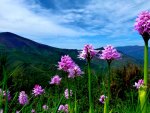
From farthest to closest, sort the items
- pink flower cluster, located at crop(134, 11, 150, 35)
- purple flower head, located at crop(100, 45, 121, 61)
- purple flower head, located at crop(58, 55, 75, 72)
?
purple flower head, located at crop(58, 55, 75, 72) → purple flower head, located at crop(100, 45, 121, 61) → pink flower cluster, located at crop(134, 11, 150, 35)

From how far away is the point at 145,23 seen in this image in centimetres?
364

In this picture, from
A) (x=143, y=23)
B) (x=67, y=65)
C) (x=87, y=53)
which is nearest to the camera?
(x=143, y=23)

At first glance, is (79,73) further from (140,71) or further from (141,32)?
(140,71)

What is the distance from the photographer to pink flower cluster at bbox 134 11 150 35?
3547mm

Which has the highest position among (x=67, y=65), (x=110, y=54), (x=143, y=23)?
(x=143, y=23)

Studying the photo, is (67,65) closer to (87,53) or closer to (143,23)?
(87,53)

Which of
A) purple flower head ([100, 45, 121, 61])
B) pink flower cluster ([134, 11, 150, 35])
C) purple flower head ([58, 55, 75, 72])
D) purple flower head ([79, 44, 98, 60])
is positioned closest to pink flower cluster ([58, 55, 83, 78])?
purple flower head ([58, 55, 75, 72])

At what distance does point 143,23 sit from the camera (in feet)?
12.0

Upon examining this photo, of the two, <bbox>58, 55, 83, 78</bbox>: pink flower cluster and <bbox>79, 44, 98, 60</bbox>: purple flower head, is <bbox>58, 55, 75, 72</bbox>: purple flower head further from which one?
<bbox>79, 44, 98, 60</bbox>: purple flower head

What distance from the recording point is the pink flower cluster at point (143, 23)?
140 inches

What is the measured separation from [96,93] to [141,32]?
1171cm

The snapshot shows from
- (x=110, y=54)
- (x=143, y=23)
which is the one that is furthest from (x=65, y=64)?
(x=143, y=23)

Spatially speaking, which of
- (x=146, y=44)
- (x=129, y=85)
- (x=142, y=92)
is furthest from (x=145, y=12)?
(x=129, y=85)

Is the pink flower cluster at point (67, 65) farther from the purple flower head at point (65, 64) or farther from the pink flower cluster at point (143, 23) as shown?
the pink flower cluster at point (143, 23)
